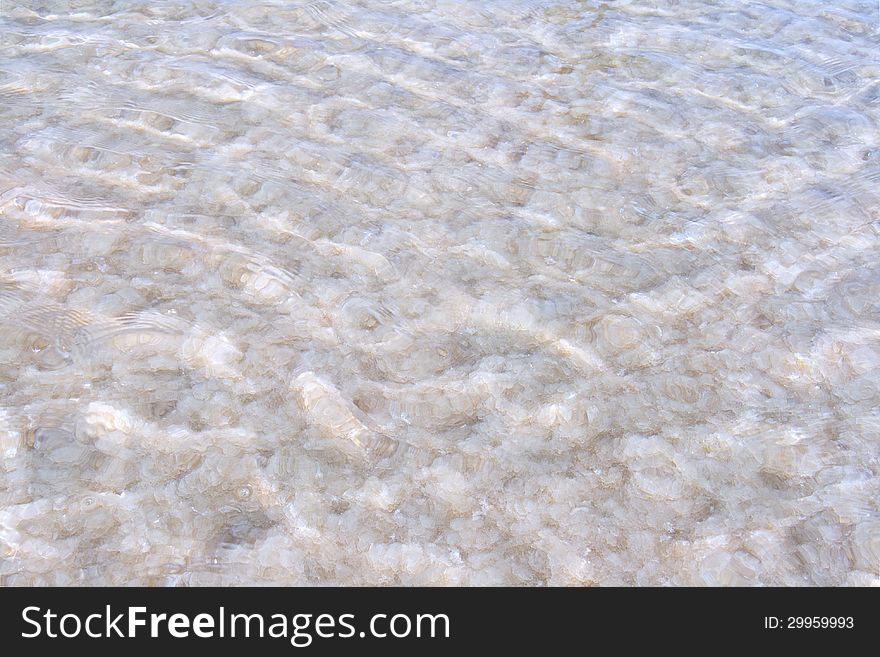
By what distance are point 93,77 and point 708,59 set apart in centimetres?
259

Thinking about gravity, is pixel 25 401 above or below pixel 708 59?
below

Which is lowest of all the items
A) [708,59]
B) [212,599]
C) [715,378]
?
[212,599]

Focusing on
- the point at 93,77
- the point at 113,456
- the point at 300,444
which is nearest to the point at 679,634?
the point at 300,444

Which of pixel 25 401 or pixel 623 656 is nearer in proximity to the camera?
pixel 623 656

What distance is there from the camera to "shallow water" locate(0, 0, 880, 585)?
1633 millimetres

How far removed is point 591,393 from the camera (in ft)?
6.35

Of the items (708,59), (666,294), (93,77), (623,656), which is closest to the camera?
(623,656)

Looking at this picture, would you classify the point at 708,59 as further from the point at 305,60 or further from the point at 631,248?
the point at 305,60

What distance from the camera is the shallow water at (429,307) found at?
1.63 metres

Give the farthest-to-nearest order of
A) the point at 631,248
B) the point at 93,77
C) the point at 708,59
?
the point at 708,59, the point at 93,77, the point at 631,248

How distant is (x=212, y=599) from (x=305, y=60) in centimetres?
244

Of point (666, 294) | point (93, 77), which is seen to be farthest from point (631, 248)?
point (93, 77)

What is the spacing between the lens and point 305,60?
Answer: 130 inches

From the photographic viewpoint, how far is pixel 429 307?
7.13 ft
